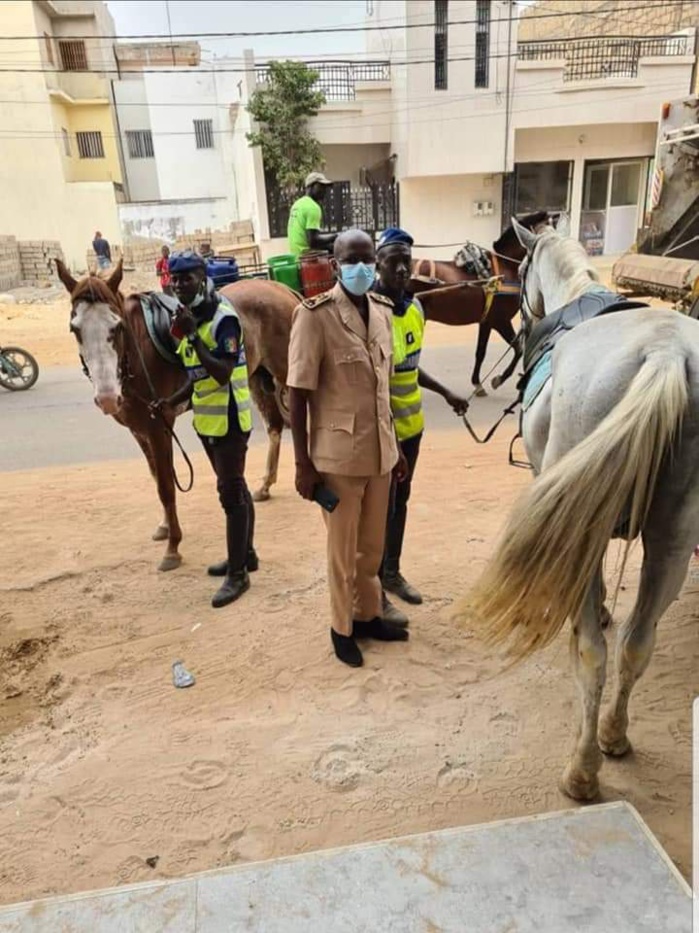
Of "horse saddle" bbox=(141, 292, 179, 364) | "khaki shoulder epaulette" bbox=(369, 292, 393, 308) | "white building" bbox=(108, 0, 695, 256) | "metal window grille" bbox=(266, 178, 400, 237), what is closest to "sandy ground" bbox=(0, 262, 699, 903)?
"horse saddle" bbox=(141, 292, 179, 364)

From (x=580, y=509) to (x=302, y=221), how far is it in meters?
6.21

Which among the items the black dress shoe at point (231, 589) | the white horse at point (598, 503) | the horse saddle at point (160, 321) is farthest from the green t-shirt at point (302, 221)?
the white horse at point (598, 503)

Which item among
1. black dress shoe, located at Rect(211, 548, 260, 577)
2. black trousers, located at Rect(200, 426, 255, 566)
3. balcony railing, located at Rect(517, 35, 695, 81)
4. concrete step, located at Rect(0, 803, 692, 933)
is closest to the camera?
concrete step, located at Rect(0, 803, 692, 933)

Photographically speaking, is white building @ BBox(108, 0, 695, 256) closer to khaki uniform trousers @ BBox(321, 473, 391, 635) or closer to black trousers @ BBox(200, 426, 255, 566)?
black trousers @ BBox(200, 426, 255, 566)

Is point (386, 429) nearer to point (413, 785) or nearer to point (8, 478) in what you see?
point (413, 785)

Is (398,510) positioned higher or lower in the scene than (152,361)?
lower

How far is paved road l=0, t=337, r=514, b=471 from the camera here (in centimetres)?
662

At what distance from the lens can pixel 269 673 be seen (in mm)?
3182

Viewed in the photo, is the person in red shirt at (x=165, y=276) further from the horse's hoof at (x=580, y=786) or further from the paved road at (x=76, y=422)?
the horse's hoof at (x=580, y=786)

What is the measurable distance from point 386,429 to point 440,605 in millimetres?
1291

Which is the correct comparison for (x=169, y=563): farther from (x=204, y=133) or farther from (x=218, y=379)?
(x=204, y=133)

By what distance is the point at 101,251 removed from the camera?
20031 mm

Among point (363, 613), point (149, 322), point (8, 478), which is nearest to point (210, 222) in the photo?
point (8, 478)

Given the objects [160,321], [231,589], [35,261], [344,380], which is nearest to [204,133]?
[35,261]
